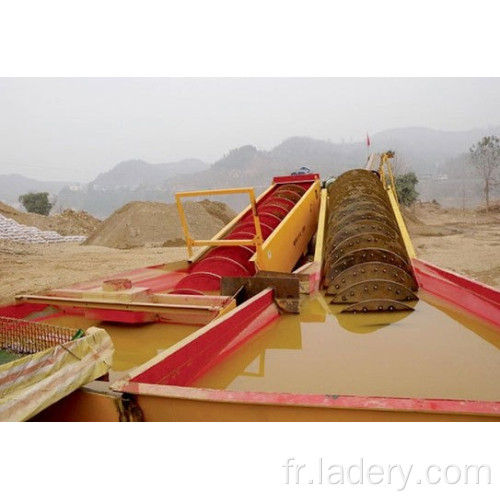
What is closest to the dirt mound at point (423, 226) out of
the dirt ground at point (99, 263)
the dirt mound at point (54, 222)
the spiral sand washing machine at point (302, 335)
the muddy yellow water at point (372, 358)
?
the dirt ground at point (99, 263)

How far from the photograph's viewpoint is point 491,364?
2.61 m

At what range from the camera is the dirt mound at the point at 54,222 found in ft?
74.4

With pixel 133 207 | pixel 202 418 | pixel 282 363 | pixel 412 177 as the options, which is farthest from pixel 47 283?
pixel 412 177

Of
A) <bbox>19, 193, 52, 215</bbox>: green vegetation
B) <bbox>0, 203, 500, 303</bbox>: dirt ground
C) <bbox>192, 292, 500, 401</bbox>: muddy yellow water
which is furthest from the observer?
<bbox>19, 193, 52, 215</bbox>: green vegetation

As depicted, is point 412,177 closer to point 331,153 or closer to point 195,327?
point 195,327

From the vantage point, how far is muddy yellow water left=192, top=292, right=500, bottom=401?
2.38 m

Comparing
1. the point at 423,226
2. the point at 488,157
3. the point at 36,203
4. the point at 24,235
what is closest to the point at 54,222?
the point at 24,235

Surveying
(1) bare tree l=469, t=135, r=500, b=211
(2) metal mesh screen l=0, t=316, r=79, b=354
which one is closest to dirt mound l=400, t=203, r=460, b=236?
(1) bare tree l=469, t=135, r=500, b=211

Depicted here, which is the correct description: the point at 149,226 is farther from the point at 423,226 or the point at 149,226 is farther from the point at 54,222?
the point at 423,226

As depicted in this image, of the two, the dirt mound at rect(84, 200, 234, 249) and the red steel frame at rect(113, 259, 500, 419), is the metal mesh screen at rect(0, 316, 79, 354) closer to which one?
the red steel frame at rect(113, 259, 500, 419)

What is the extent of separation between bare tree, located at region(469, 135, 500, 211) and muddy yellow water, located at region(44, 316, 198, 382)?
1383 inches

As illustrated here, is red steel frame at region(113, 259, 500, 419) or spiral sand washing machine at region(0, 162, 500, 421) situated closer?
red steel frame at region(113, 259, 500, 419)

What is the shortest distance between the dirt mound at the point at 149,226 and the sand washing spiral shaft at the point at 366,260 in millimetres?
12014

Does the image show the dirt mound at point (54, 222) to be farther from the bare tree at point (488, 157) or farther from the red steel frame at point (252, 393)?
the bare tree at point (488, 157)
